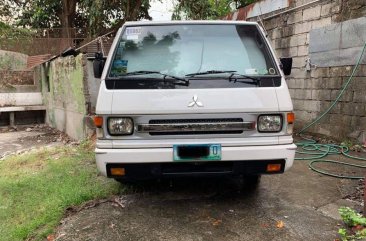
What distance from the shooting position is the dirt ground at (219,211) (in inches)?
123

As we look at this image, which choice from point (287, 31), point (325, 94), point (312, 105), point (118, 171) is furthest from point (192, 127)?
point (287, 31)

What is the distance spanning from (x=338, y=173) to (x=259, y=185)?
126 cm

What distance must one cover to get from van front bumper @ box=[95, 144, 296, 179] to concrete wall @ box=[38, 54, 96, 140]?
481 cm

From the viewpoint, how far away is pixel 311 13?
683 cm

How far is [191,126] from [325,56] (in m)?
4.42

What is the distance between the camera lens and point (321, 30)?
6586 mm

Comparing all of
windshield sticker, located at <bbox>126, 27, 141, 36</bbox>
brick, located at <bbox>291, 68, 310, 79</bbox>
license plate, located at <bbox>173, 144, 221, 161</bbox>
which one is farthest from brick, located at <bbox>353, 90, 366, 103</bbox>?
windshield sticker, located at <bbox>126, 27, 141, 36</bbox>

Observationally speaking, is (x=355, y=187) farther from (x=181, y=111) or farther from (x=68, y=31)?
(x=68, y=31)

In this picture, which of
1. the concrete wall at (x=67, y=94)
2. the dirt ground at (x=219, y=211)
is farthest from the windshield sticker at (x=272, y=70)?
the concrete wall at (x=67, y=94)

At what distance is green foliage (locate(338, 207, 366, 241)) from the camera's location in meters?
2.86

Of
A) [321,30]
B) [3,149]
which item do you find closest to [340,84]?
[321,30]

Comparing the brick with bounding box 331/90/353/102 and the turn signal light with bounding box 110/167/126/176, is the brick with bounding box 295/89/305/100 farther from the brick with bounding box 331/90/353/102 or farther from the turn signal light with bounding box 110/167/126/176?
the turn signal light with bounding box 110/167/126/176

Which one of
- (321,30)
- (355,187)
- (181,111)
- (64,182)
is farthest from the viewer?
(321,30)

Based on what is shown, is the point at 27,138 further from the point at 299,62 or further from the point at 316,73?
the point at 316,73
